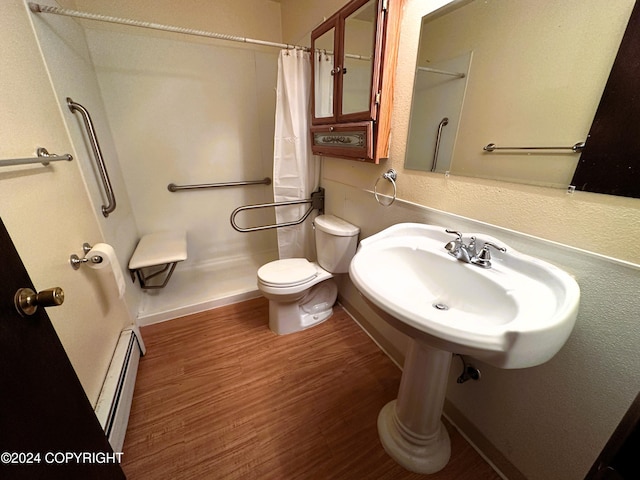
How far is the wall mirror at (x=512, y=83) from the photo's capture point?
0.64 meters

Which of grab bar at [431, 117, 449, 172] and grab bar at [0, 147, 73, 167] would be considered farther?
grab bar at [431, 117, 449, 172]

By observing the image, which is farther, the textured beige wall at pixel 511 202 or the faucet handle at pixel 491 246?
the faucet handle at pixel 491 246

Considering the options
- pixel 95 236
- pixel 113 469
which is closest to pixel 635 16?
pixel 113 469

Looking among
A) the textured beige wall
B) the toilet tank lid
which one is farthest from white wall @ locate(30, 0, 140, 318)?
the textured beige wall

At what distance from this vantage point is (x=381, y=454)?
1.07m

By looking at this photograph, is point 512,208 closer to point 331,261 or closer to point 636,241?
point 636,241

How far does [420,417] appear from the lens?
39.8 inches

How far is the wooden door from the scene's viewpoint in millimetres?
453

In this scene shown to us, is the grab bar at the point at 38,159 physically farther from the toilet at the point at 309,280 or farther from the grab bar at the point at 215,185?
the grab bar at the point at 215,185

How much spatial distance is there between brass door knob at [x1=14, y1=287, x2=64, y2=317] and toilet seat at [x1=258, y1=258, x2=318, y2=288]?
1.02 m

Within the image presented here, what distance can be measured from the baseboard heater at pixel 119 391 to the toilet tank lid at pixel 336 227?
4.14 ft

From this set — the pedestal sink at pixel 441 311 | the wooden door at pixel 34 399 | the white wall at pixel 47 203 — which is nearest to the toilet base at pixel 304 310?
the pedestal sink at pixel 441 311

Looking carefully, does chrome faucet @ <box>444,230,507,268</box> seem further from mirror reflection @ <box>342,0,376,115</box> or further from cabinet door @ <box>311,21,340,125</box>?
cabinet door @ <box>311,21,340,125</box>

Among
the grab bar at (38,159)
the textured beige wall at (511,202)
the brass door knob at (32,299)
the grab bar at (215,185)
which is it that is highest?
the grab bar at (38,159)
